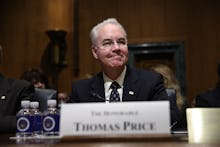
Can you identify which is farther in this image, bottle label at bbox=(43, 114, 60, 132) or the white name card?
bottle label at bbox=(43, 114, 60, 132)

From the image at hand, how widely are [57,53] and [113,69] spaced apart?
4.43 metres

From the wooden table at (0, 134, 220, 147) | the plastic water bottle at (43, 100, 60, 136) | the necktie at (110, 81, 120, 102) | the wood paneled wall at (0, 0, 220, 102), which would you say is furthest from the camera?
the wood paneled wall at (0, 0, 220, 102)

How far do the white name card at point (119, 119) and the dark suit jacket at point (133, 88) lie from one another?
108 centimetres

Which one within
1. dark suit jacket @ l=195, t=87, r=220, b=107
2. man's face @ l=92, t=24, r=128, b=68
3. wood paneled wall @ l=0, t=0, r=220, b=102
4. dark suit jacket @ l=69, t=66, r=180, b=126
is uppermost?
wood paneled wall @ l=0, t=0, r=220, b=102

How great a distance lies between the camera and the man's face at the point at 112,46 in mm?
2506

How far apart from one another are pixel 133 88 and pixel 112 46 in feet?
0.99

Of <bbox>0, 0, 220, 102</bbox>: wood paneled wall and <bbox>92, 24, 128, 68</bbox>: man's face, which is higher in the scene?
<bbox>0, 0, 220, 102</bbox>: wood paneled wall

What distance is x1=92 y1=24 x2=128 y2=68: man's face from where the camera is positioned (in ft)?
8.22

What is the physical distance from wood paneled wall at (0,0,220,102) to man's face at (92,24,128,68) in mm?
4325

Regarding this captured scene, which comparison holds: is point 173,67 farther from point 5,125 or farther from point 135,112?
point 135,112

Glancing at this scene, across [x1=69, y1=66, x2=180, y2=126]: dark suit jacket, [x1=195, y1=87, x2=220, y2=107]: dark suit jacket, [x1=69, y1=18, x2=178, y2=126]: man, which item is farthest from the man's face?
[x1=195, y1=87, x2=220, y2=107]: dark suit jacket

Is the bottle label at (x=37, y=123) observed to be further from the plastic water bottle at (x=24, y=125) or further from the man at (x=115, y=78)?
the man at (x=115, y=78)

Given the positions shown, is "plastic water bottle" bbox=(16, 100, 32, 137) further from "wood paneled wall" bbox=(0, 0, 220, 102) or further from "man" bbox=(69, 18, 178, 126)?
"wood paneled wall" bbox=(0, 0, 220, 102)

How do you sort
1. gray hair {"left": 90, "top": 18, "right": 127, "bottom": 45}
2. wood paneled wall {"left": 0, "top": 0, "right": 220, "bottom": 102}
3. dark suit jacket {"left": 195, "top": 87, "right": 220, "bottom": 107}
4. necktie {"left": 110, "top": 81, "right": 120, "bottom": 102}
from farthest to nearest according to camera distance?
wood paneled wall {"left": 0, "top": 0, "right": 220, "bottom": 102}, dark suit jacket {"left": 195, "top": 87, "right": 220, "bottom": 107}, gray hair {"left": 90, "top": 18, "right": 127, "bottom": 45}, necktie {"left": 110, "top": 81, "right": 120, "bottom": 102}
